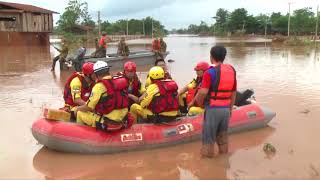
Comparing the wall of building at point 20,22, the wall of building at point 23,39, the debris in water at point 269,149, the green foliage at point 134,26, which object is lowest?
the debris in water at point 269,149

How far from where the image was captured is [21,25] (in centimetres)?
3906

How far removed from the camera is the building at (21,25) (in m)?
38.0

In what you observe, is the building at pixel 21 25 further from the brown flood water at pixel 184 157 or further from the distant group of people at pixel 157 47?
the brown flood water at pixel 184 157

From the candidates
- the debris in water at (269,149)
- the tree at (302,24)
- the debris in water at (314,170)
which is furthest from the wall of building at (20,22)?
the tree at (302,24)

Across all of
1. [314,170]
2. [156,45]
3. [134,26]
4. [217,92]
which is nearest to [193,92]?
[217,92]

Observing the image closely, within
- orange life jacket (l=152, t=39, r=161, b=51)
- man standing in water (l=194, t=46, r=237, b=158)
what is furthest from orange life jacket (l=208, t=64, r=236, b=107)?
orange life jacket (l=152, t=39, r=161, b=51)

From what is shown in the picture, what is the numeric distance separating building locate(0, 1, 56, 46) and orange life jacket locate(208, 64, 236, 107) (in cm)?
3433

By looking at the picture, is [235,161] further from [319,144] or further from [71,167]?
[71,167]

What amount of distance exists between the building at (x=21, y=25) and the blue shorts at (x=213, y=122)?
34136mm

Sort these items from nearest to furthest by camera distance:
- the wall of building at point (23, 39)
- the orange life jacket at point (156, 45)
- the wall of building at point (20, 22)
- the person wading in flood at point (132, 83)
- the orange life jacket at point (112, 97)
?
the orange life jacket at point (112, 97)
the person wading in flood at point (132, 83)
the orange life jacket at point (156, 45)
the wall of building at point (23, 39)
the wall of building at point (20, 22)

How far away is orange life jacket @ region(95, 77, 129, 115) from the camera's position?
259 inches

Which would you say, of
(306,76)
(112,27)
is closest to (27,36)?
(306,76)

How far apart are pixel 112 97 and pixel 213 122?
151 cm

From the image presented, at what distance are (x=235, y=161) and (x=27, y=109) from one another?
576cm
